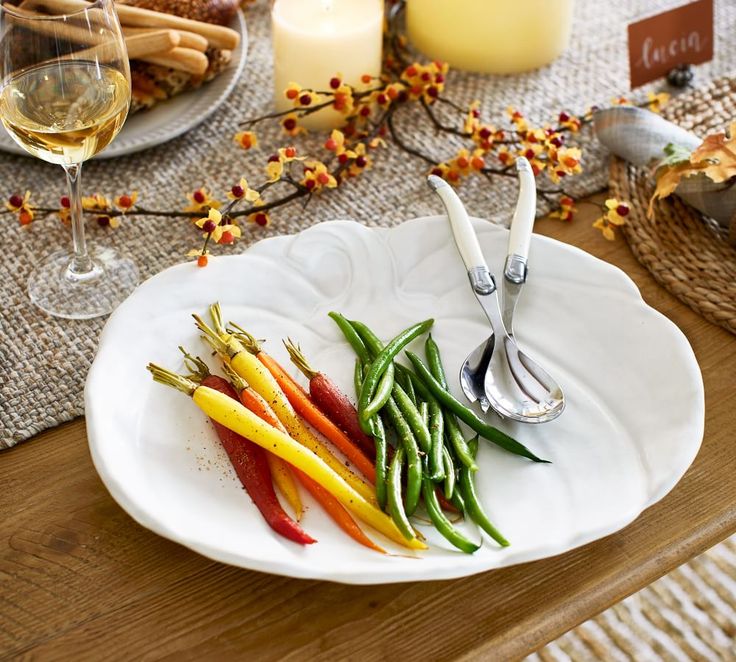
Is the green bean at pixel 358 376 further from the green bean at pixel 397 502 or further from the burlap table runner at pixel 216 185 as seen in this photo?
the burlap table runner at pixel 216 185

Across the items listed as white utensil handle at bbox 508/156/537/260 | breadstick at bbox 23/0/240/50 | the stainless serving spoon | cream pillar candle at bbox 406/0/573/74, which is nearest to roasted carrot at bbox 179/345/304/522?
the stainless serving spoon

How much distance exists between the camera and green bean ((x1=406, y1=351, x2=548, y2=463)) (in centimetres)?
88

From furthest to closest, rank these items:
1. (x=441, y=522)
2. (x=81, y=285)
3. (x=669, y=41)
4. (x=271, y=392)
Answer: (x=669, y=41) < (x=81, y=285) < (x=271, y=392) < (x=441, y=522)

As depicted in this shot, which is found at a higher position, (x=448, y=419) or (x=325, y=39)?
(x=325, y=39)

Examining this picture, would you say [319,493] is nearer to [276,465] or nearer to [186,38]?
[276,465]

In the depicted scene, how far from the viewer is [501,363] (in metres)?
0.96

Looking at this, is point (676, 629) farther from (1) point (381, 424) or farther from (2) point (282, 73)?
(2) point (282, 73)

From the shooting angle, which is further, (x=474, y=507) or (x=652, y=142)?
(x=652, y=142)

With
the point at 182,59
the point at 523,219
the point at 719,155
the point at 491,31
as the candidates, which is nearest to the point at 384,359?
the point at 523,219

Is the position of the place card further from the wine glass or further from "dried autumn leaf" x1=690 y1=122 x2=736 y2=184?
the wine glass

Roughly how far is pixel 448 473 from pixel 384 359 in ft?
0.51

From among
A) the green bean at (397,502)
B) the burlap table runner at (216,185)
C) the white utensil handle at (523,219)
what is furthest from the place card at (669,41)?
the green bean at (397,502)

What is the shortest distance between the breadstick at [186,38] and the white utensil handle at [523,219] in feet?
1.71

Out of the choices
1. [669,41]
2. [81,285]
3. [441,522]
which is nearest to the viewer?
[441,522]
